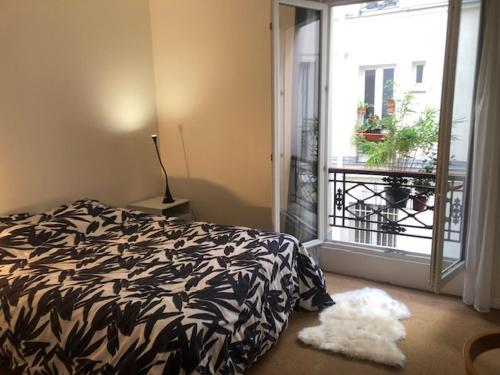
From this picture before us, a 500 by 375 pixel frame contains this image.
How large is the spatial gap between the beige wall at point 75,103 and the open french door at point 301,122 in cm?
→ 145

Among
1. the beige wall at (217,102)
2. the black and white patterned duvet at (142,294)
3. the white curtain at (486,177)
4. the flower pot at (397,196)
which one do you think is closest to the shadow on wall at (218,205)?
the beige wall at (217,102)

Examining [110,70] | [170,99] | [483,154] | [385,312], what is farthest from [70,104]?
[483,154]

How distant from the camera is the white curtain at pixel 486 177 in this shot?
2.62 meters

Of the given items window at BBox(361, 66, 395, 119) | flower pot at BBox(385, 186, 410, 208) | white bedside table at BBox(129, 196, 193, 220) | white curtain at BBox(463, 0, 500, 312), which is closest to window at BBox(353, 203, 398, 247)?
flower pot at BBox(385, 186, 410, 208)

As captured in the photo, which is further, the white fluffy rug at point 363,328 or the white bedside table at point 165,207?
the white bedside table at point 165,207

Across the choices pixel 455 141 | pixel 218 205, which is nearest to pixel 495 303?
pixel 455 141

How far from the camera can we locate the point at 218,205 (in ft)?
13.1

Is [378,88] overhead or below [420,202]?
overhead

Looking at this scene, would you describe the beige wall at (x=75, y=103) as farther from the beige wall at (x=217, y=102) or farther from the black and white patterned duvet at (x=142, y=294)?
the black and white patterned duvet at (x=142, y=294)

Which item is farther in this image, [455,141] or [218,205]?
[218,205]

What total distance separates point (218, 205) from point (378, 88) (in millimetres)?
2872

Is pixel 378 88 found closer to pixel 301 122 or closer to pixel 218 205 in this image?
pixel 301 122

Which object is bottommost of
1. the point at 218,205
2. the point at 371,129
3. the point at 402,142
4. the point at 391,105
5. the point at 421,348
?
the point at 421,348

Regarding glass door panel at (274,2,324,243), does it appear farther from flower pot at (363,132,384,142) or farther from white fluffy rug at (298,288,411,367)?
flower pot at (363,132,384,142)
